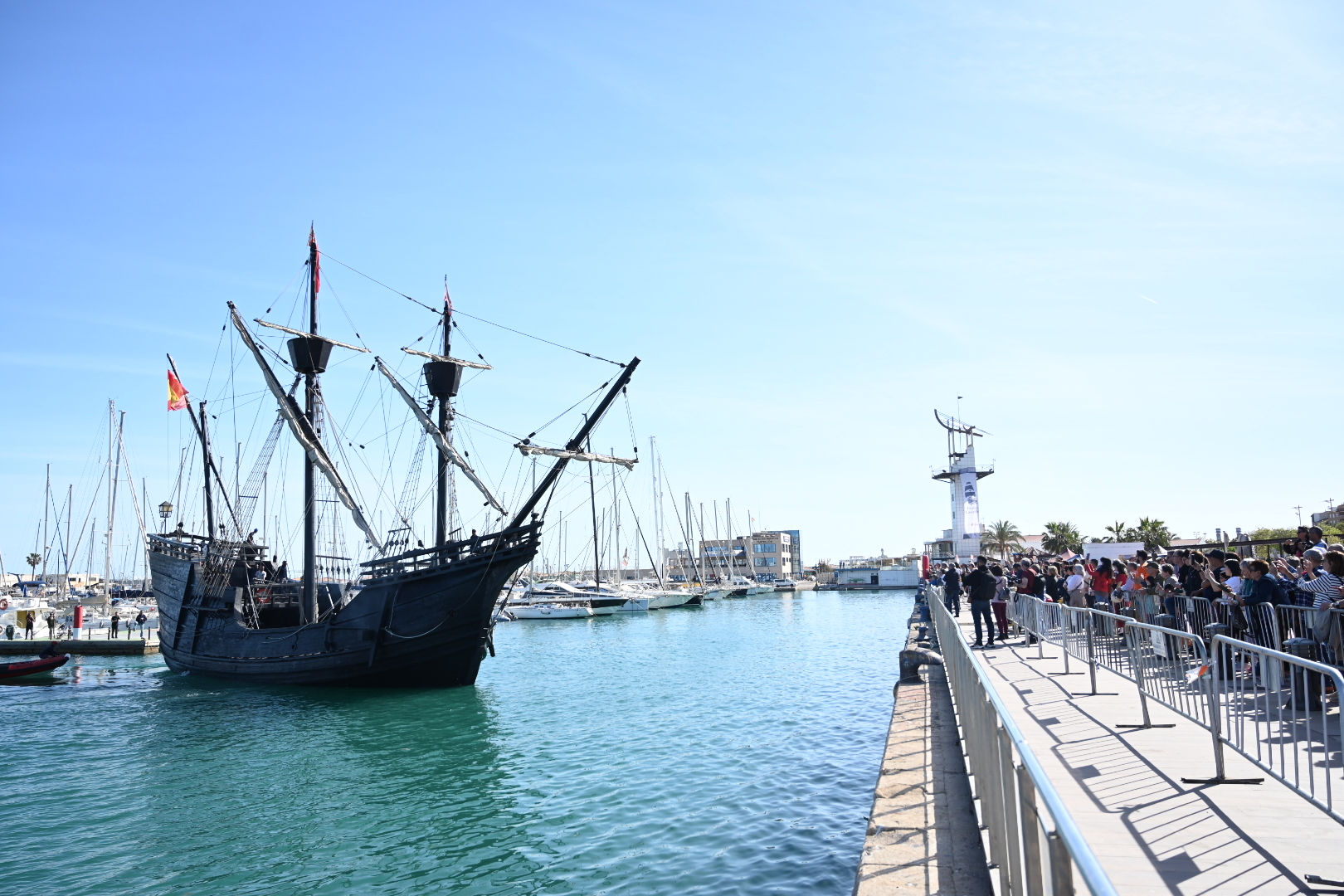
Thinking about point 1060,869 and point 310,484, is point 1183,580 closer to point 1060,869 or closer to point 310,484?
point 1060,869

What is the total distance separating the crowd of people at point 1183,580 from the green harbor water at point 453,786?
4.20 metres

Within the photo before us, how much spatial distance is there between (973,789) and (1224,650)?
7.27 feet

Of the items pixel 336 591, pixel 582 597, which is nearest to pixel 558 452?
pixel 336 591

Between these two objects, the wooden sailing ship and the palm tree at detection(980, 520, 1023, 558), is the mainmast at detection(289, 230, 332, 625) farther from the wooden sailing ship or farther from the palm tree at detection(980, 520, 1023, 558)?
the palm tree at detection(980, 520, 1023, 558)

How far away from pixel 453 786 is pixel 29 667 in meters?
27.6

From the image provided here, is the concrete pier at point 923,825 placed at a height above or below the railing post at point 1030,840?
below

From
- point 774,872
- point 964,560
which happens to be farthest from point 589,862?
point 964,560

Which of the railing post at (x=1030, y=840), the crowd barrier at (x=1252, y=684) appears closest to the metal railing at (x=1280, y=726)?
the crowd barrier at (x=1252, y=684)

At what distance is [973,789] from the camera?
6867mm

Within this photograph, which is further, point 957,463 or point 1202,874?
point 957,463

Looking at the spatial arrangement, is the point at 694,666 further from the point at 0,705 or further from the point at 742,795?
the point at 0,705

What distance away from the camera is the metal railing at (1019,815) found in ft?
8.64

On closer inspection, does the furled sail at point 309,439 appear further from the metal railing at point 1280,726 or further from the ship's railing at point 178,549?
the metal railing at point 1280,726

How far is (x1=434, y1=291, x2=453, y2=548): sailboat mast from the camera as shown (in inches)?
1239
